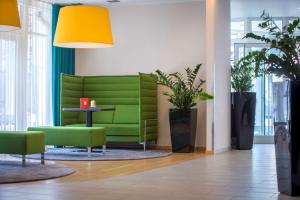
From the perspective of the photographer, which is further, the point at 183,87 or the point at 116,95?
the point at 116,95

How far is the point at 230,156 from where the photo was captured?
9531mm

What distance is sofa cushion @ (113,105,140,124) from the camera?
11.1 m

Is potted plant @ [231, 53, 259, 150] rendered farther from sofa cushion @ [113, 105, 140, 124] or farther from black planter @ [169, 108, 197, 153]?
sofa cushion @ [113, 105, 140, 124]

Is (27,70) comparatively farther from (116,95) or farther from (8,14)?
(8,14)

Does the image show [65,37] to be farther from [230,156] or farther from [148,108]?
[230,156]

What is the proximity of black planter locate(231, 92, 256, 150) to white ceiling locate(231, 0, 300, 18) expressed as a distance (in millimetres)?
1949

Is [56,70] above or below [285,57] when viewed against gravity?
above

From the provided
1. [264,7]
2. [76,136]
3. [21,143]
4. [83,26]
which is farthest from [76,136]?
[264,7]

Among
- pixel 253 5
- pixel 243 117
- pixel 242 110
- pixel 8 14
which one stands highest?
pixel 253 5

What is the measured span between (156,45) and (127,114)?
163 centimetres

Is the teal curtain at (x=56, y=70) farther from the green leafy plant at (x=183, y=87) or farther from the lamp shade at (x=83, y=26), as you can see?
the lamp shade at (x=83, y=26)

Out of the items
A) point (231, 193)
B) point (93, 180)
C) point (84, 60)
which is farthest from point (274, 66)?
point (84, 60)

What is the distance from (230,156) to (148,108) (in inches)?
81.5

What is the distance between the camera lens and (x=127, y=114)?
11.2 metres
